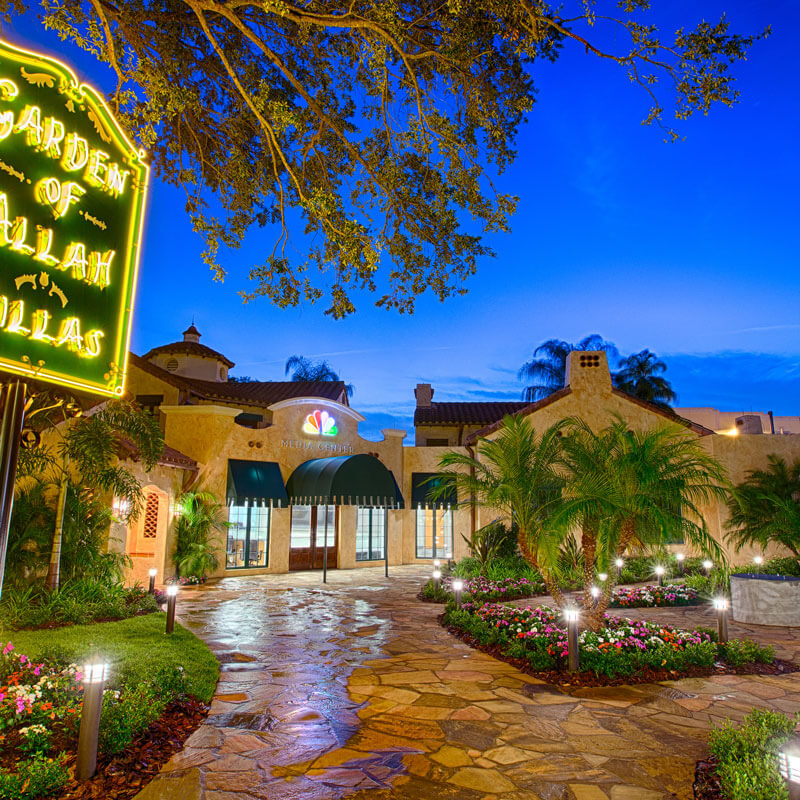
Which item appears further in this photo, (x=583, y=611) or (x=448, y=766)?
(x=583, y=611)

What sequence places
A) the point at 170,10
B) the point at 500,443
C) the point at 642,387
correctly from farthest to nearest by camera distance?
the point at 642,387, the point at 500,443, the point at 170,10

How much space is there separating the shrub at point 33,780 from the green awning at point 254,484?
14.4 metres

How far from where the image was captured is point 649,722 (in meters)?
6.39

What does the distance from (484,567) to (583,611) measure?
683 cm

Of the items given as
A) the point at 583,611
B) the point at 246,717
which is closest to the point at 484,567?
the point at 583,611

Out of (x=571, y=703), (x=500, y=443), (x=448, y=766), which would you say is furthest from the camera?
(x=500, y=443)

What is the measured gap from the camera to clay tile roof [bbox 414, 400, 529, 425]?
3200 centimetres

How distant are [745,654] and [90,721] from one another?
28.7 feet

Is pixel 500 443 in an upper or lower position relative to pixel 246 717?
upper

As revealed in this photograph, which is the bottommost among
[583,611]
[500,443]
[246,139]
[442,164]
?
[583,611]

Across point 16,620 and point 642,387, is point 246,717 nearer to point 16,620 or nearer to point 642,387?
point 16,620

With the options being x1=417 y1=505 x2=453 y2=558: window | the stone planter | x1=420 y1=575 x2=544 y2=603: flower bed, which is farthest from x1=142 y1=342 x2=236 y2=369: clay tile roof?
the stone planter

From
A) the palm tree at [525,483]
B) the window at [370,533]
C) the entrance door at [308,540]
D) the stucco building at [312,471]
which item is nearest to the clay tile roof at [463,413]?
the stucco building at [312,471]

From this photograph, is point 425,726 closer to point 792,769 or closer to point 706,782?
point 706,782
